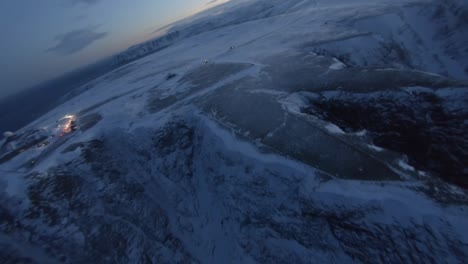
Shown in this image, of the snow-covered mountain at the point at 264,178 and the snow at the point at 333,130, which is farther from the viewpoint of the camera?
the snow at the point at 333,130

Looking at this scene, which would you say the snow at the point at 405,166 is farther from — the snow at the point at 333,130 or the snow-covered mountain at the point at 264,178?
→ the snow at the point at 333,130

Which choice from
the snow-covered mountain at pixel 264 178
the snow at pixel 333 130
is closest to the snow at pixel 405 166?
the snow-covered mountain at pixel 264 178

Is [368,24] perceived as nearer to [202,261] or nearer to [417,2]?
[417,2]

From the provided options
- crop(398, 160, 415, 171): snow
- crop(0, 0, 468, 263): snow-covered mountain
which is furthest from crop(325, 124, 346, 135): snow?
crop(398, 160, 415, 171): snow

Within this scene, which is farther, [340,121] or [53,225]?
[340,121]

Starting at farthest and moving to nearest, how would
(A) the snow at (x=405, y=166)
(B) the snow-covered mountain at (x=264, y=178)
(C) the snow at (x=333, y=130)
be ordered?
(C) the snow at (x=333, y=130)
(A) the snow at (x=405, y=166)
(B) the snow-covered mountain at (x=264, y=178)

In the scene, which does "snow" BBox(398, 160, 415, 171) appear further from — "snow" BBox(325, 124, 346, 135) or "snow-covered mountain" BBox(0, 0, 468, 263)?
"snow" BBox(325, 124, 346, 135)

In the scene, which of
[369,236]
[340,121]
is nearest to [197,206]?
[369,236]

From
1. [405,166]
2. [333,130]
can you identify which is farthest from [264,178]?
[405,166]
